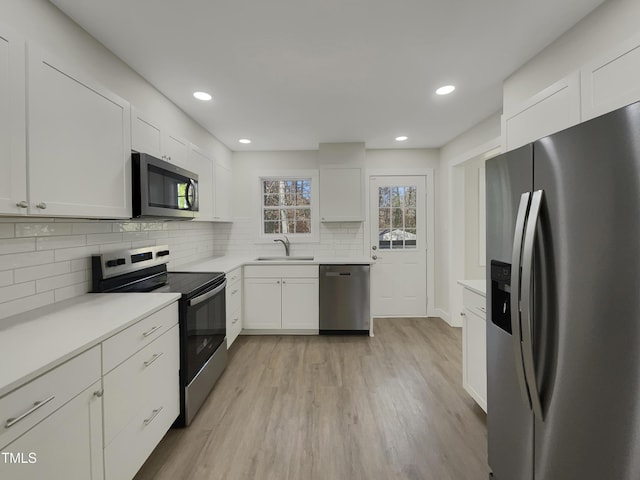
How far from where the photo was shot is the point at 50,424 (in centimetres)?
96

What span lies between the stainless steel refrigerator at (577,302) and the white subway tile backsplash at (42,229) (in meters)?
2.25

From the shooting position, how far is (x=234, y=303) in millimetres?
3215

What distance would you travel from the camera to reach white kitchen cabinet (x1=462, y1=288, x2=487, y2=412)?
1904mm

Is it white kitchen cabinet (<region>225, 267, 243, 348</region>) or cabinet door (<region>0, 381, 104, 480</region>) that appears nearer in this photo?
cabinet door (<region>0, 381, 104, 480</region>)

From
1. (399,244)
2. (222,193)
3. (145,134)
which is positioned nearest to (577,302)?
(145,134)

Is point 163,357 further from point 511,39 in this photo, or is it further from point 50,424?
point 511,39

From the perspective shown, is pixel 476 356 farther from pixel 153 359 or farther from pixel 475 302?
pixel 153 359

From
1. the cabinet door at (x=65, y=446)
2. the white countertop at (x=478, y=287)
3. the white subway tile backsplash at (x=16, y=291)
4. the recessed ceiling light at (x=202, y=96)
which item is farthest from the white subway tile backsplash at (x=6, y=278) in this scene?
the white countertop at (x=478, y=287)

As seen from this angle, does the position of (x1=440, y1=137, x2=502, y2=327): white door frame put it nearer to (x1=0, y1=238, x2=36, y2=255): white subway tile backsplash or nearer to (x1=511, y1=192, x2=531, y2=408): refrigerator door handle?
(x1=511, y1=192, x2=531, y2=408): refrigerator door handle

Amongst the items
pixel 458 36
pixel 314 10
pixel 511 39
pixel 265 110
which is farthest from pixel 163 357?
pixel 511 39

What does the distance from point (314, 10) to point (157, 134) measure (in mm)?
1424

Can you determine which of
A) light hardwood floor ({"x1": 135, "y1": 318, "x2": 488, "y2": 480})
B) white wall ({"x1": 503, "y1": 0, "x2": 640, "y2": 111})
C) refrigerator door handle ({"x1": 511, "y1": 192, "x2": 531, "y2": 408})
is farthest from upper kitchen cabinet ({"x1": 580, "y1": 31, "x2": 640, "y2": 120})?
light hardwood floor ({"x1": 135, "y1": 318, "x2": 488, "y2": 480})

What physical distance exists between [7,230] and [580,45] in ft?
10.4

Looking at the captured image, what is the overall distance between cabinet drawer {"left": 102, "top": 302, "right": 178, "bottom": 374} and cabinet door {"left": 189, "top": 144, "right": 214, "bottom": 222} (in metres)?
1.37
